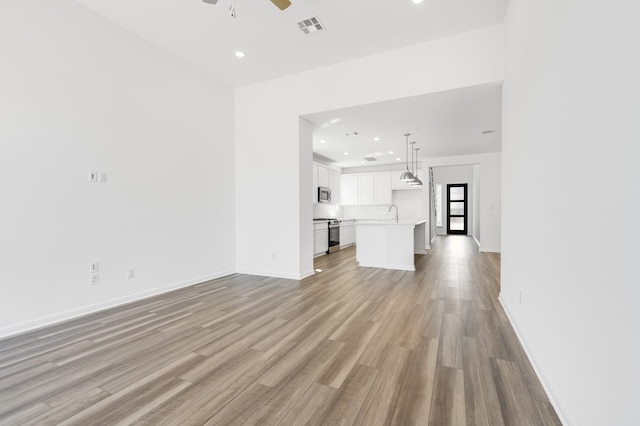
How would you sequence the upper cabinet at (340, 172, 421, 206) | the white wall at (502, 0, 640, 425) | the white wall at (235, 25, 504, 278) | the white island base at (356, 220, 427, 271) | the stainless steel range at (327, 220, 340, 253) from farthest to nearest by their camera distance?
the upper cabinet at (340, 172, 421, 206) < the stainless steel range at (327, 220, 340, 253) < the white island base at (356, 220, 427, 271) < the white wall at (235, 25, 504, 278) < the white wall at (502, 0, 640, 425)

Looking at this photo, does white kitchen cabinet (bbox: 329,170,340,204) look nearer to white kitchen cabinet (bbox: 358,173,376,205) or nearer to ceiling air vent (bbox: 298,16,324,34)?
white kitchen cabinet (bbox: 358,173,376,205)

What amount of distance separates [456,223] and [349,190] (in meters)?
6.65

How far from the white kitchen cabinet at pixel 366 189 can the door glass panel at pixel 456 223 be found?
6077 millimetres

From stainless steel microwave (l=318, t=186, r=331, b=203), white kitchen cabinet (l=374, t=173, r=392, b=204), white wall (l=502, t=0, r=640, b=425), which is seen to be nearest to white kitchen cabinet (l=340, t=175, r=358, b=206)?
white kitchen cabinet (l=374, t=173, r=392, b=204)

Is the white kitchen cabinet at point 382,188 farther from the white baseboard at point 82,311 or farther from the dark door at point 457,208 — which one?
the white baseboard at point 82,311

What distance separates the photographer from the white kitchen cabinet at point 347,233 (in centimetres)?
831

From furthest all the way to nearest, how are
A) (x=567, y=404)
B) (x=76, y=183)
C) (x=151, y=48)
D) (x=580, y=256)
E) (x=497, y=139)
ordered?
(x=497, y=139)
(x=151, y=48)
(x=76, y=183)
(x=567, y=404)
(x=580, y=256)

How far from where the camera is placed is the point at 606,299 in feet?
3.41

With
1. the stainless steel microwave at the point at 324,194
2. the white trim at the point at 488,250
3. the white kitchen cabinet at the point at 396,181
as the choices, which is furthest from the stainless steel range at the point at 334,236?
the white trim at the point at 488,250

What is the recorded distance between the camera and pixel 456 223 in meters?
13.3

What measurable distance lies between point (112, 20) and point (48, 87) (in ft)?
3.74

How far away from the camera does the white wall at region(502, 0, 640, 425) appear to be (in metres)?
0.92

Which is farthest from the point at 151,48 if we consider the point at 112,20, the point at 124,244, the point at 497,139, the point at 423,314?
the point at 497,139

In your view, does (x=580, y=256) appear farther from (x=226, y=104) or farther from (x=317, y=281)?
(x=226, y=104)
